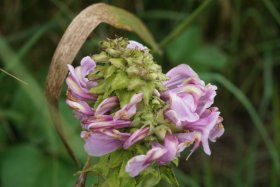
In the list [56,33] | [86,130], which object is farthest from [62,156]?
[86,130]

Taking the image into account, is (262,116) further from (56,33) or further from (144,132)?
(144,132)

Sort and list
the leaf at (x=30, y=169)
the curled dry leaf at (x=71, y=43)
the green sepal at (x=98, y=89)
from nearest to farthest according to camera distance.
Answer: the green sepal at (x=98, y=89) → the curled dry leaf at (x=71, y=43) → the leaf at (x=30, y=169)

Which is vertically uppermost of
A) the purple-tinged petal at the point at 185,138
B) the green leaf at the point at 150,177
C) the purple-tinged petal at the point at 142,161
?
the purple-tinged petal at the point at 142,161

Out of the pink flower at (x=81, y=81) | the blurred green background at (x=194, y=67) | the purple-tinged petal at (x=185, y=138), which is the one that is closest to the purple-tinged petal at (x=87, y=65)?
the pink flower at (x=81, y=81)

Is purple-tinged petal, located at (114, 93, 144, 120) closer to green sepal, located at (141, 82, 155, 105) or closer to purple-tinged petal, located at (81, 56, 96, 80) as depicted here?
green sepal, located at (141, 82, 155, 105)

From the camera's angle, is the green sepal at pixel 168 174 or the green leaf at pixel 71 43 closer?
the green sepal at pixel 168 174

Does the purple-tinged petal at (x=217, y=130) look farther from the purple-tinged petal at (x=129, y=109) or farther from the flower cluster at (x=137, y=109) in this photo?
the purple-tinged petal at (x=129, y=109)
